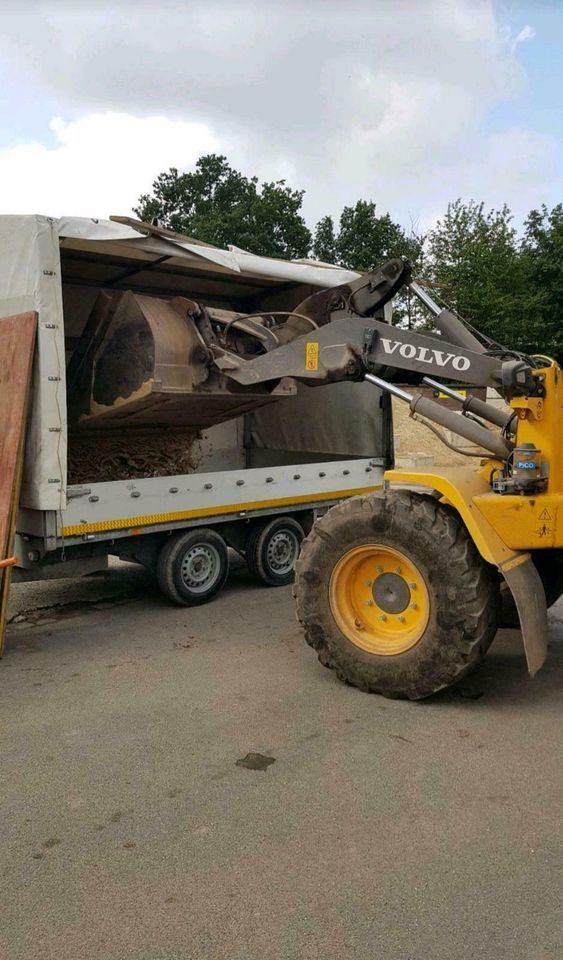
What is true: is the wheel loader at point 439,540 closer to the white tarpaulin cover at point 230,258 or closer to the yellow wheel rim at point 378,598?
the yellow wheel rim at point 378,598

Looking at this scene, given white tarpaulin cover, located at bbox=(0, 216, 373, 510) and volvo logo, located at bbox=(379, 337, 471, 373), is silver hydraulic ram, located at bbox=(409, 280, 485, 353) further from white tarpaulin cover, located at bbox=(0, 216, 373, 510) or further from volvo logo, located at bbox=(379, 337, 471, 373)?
white tarpaulin cover, located at bbox=(0, 216, 373, 510)

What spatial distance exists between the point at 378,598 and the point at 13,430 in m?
2.87

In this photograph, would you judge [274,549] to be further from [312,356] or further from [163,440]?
[312,356]

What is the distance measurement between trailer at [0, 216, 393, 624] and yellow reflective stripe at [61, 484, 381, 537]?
1cm

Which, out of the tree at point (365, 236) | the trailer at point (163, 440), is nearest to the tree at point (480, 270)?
the tree at point (365, 236)

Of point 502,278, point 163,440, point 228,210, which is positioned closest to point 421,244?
point 502,278

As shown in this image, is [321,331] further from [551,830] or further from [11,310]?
[551,830]

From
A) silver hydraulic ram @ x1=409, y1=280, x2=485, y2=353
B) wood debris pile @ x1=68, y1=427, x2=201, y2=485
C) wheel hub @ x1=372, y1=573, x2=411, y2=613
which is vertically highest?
silver hydraulic ram @ x1=409, y1=280, x2=485, y2=353

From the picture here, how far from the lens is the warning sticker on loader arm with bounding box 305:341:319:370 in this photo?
5.67 metres

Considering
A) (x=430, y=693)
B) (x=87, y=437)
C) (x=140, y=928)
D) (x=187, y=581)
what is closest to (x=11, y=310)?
(x=87, y=437)

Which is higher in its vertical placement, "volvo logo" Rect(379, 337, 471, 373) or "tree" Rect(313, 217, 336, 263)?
"tree" Rect(313, 217, 336, 263)

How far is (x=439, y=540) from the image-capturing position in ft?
14.7

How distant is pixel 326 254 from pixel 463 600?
40814mm

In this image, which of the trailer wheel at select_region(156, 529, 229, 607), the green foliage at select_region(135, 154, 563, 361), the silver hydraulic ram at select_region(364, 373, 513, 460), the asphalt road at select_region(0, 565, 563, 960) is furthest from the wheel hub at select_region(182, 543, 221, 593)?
the green foliage at select_region(135, 154, 563, 361)
